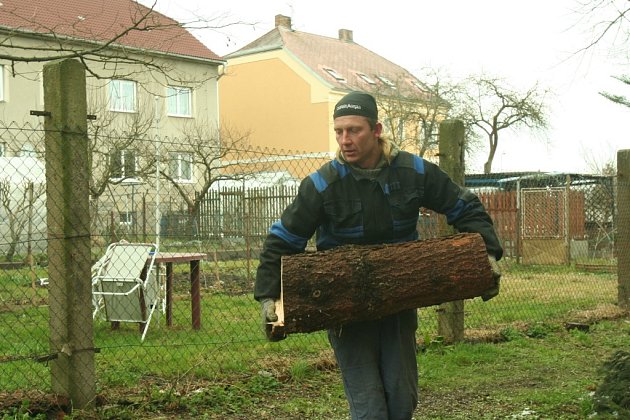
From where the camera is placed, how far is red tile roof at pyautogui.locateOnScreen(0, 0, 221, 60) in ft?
22.6

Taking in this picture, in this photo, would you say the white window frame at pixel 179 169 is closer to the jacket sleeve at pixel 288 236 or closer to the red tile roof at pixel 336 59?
the jacket sleeve at pixel 288 236

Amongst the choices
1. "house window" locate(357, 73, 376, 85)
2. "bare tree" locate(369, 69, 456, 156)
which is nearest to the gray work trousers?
"bare tree" locate(369, 69, 456, 156)

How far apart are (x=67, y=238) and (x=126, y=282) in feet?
10.3

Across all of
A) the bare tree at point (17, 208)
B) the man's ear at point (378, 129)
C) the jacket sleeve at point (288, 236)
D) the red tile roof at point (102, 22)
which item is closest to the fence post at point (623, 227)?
the red tile roof at point (102, 22)

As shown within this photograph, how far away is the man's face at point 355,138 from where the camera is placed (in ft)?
13.0

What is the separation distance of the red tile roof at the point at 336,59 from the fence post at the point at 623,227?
89.2 ft

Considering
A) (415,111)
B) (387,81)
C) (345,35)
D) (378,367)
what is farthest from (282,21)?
(378,367)

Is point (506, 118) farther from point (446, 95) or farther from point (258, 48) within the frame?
point (258, 48)

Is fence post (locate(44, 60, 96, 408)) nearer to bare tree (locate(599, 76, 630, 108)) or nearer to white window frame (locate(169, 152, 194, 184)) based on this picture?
white window frame (locate(169, 152, 194, 184))

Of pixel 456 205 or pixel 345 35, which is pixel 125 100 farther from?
pixel 456 205

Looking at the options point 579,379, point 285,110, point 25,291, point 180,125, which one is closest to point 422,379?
point 579,379

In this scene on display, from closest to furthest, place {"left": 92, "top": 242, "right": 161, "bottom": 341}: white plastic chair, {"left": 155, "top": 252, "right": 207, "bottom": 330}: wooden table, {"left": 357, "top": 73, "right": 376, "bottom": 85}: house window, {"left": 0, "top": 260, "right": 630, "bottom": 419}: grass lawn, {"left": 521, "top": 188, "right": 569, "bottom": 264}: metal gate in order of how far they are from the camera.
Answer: {"left": 0, "top": 260, "right": 630, "bottom": 419}: grass lawn < {"left": 92, "top": 242, "right": 161, "bottom": 341}: white plastic chair < {"left": 155, "top": 252, "right": 207, "bottom": 330}: wooden table < {"left": 521, "top": 188, "right": 569, "bottom": 264}: metal gate < {"left": 357, "top": 73, "right": 376, "bottom": 85}: house window

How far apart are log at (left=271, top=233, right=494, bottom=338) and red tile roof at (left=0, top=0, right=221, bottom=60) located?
3.44 metres

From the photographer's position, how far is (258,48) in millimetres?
41906
